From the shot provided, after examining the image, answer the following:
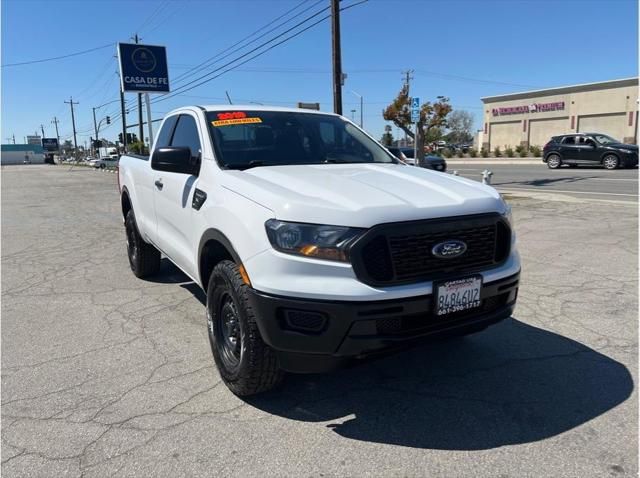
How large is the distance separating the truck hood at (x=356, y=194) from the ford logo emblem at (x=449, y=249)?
0.52ft

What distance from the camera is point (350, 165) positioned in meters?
3.79

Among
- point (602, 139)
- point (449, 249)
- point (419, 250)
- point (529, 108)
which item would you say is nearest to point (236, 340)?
point (419, 250)

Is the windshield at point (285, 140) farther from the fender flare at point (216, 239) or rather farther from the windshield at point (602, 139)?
the windshield at point (602, 139)

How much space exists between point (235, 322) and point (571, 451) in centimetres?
198

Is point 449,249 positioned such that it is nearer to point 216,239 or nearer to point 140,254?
point 216,239

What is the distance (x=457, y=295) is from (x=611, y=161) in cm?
2392

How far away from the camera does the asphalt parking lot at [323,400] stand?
8.18 feet

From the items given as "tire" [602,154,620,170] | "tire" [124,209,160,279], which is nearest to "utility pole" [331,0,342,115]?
"tire" [124,209,160,279]

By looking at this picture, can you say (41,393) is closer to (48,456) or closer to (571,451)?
(48,456)

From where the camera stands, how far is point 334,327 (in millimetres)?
2465

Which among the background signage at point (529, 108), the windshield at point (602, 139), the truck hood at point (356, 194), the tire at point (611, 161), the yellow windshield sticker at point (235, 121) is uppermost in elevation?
the background signage at point (529, 108)

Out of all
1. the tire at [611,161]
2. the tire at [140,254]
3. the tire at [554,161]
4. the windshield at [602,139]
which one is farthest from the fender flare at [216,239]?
the tire at [554,161]

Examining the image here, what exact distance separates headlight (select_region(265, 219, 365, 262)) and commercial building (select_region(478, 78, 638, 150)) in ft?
157

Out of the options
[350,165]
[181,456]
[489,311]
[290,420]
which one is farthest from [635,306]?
[181,456]
